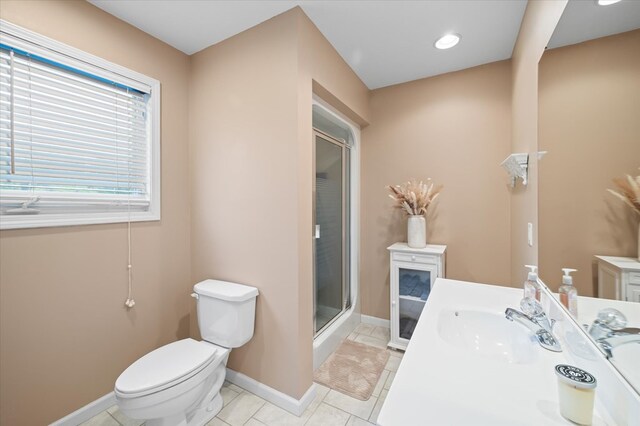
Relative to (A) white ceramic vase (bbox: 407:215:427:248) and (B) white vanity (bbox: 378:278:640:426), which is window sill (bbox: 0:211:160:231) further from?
(A) white ceramic vase (bbox: 407:215:427:248)

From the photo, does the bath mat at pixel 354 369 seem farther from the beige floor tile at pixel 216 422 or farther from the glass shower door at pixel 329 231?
the beige floor tile at pixel 216 422

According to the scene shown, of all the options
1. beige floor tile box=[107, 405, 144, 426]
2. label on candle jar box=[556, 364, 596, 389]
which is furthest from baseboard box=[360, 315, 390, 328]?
label on candle jar box=[556, 364, 596, 389]

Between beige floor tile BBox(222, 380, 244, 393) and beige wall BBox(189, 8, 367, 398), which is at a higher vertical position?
beige wall BBox(189, 8, 367, 398)

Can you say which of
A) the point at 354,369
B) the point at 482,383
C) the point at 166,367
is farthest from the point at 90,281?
the point at 482,383

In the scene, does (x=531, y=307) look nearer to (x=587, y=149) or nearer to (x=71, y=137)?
(x=587, y=149)

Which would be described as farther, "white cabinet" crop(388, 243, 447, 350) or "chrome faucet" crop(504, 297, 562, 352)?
"white cabinet" crop(388, 243, 447, 350)

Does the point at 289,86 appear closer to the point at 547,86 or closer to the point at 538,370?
the point at 547,86

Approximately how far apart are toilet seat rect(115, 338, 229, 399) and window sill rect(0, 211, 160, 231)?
87cm

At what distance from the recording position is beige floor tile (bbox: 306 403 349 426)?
1.54m

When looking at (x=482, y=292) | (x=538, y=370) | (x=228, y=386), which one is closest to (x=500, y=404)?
(x=538, y=370)

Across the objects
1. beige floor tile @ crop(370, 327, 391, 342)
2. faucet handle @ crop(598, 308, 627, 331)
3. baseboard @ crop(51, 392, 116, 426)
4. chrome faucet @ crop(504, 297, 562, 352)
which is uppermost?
faucet handle @ crop(598, 308, 627, 331)

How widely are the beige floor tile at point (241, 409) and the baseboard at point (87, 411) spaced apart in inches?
27.7

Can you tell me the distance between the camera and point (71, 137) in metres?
1.49

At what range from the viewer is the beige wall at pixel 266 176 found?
160 cm
